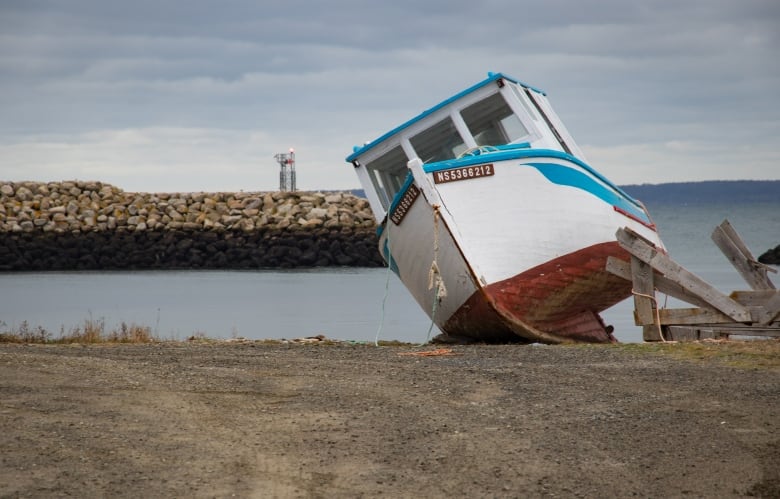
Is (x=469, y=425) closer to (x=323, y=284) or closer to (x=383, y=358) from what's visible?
(x=383, y=358)

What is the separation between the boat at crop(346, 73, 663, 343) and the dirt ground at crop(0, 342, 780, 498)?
4.21 meters

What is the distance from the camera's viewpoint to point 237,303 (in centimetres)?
3666

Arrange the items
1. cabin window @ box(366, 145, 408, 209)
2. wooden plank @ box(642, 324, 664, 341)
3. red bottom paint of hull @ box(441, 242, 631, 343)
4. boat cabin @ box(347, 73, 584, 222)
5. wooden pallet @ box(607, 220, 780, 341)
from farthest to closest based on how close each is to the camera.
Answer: cabin window @ box(366, 145, 408, 209), boat cabin @ box(347, 73, 584, 222), red bottom paint of hull @ box(441, 242, 631, 343), wooden plank @ box(642, 324, 664, 341), wooden pallet @ box(607, 220, 780, 341)

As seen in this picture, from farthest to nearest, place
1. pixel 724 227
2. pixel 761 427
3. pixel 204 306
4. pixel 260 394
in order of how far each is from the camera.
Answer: pixel 204 306, pixel 724 227, pixel 260 394, pixel 761 427

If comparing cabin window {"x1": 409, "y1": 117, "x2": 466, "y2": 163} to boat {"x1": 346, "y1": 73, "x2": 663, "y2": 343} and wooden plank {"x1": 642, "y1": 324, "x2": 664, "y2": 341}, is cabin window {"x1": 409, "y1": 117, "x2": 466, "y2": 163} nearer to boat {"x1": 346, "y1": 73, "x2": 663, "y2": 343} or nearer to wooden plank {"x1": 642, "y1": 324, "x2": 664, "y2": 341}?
boat {"x1": 346, "y1": 73, "x2": 663, "y2": 343}

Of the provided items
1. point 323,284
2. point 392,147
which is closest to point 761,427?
point 392,147

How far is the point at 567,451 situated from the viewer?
7.35m

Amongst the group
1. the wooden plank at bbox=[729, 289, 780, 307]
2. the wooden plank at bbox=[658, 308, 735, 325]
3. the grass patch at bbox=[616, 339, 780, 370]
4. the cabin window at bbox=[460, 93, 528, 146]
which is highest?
the cabin window at bbox=[460, 93, 528, 146]

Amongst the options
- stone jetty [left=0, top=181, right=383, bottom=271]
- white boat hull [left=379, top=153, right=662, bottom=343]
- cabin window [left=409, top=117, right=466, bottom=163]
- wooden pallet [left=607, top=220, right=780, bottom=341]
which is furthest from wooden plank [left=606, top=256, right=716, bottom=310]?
stone jetty [left=0, top=181, right=383, bottom=271]

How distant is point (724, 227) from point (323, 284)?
93.3ft

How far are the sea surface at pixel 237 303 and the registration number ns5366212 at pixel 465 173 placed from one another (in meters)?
4.19

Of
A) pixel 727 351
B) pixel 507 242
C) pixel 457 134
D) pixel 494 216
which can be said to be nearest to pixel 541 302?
pixel 507 242

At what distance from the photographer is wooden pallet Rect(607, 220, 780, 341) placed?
1409 cm

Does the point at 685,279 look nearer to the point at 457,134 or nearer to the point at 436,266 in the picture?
the point at 436,266
